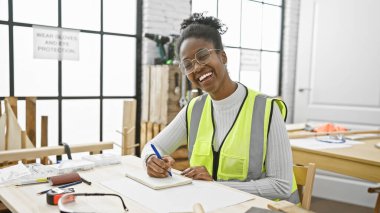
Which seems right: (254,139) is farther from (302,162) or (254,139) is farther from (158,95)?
(158,95)

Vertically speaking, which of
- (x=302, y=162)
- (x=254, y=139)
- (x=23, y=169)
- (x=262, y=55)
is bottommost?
(x=302, y=162)

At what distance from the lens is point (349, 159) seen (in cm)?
221

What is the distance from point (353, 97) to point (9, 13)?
329 cm

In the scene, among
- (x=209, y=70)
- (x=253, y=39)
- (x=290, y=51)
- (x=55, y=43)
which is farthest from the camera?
(x=290, y=51)

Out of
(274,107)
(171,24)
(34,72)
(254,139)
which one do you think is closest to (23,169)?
(254,139)

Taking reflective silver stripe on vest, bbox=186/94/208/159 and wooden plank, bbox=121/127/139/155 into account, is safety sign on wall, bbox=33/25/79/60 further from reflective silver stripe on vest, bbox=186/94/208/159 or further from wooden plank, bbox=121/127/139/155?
reflective silver stripe on vest, bbox=186/94/208/159

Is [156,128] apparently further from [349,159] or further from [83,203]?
[83,203]

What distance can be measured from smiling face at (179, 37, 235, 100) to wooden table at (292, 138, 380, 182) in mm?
1004

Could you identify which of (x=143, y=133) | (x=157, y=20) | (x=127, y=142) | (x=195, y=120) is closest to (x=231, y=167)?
(x=195, y=120)

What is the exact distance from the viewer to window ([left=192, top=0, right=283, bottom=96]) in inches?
164

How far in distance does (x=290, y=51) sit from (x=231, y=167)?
11.4 feet

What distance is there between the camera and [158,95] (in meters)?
3.09

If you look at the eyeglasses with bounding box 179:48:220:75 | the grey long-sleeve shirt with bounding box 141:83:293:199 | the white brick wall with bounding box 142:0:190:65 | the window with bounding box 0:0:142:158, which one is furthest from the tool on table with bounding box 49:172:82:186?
the white brick wall with bounding box 142:0:190:65

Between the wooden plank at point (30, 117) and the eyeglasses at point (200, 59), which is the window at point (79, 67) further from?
the eyeglasses at point (200, 59)
